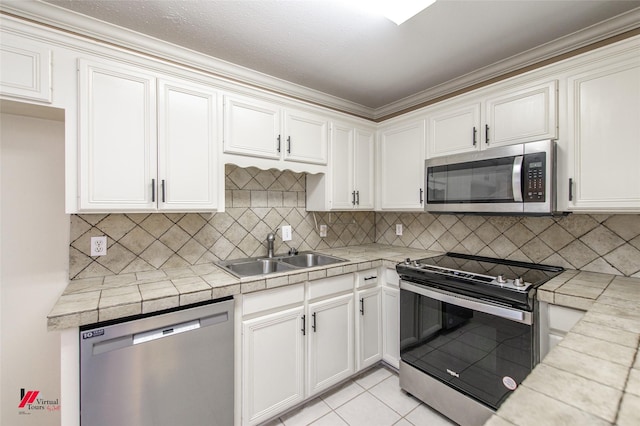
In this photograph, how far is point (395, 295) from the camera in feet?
7.18

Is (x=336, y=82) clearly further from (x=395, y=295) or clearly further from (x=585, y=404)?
(x=585, y=404)

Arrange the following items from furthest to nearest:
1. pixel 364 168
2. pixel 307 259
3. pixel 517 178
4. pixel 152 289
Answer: pixel 364 168 < pixel 307 259 < pixel 517 178 < pixel 152 289

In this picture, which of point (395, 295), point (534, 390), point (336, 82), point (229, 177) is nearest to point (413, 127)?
point (336, 82)

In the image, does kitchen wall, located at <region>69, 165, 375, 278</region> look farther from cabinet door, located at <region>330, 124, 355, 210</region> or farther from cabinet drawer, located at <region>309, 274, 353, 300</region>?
cabinet drawer, located at <region>309, 274, 353, 300</region>

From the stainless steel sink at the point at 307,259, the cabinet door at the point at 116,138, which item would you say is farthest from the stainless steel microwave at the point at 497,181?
the cabinet door at the point at 116,138

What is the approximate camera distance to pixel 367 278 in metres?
2.20

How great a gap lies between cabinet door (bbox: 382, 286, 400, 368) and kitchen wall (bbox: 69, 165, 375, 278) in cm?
78

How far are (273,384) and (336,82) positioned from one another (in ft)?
7.38

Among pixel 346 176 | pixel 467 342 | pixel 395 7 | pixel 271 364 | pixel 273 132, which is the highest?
pixel 395 7

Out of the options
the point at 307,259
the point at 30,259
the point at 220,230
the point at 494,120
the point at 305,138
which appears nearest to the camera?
the point at 30,259

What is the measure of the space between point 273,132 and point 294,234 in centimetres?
94

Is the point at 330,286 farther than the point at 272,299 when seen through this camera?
Yes

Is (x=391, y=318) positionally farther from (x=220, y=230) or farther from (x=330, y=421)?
(x=220, y=230)

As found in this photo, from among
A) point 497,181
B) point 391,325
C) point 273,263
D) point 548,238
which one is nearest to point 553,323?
point 548,238
